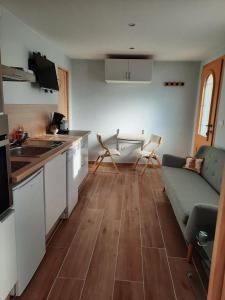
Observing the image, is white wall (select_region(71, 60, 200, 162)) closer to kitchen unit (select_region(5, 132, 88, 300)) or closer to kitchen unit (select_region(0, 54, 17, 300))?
kitchen unit (select_region(5, 132, 88, 300))

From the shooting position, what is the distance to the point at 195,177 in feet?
10.3

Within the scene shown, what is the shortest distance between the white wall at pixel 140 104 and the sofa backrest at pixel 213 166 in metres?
1.60

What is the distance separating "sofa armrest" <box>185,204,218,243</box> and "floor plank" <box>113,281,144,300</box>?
0.61m

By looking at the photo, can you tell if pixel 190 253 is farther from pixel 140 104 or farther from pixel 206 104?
pixel 140 104

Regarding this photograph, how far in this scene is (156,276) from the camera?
6.28 ft

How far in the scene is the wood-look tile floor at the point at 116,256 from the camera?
5.74 feet

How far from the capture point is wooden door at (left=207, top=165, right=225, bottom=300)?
2.70ft

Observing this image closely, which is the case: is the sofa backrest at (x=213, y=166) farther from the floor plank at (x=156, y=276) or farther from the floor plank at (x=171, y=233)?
the floor plank at (x=156, y=276)

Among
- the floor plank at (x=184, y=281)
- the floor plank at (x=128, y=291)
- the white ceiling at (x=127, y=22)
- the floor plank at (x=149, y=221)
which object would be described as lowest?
the floor plank at (x=128, y=291)

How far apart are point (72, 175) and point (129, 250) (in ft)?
3.83

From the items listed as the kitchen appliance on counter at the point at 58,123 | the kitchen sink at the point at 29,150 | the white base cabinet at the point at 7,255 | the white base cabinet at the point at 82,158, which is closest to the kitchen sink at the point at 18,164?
the white base cabinet at the point at 7,255

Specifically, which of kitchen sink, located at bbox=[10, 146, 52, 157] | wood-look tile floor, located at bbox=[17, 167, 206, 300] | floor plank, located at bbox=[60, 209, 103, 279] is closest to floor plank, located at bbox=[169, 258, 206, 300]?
wood-look tile floor, located at bbox=[17, 167, 206, 300]

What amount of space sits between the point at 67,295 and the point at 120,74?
3796mm

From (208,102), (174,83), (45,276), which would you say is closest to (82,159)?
(45,276)
